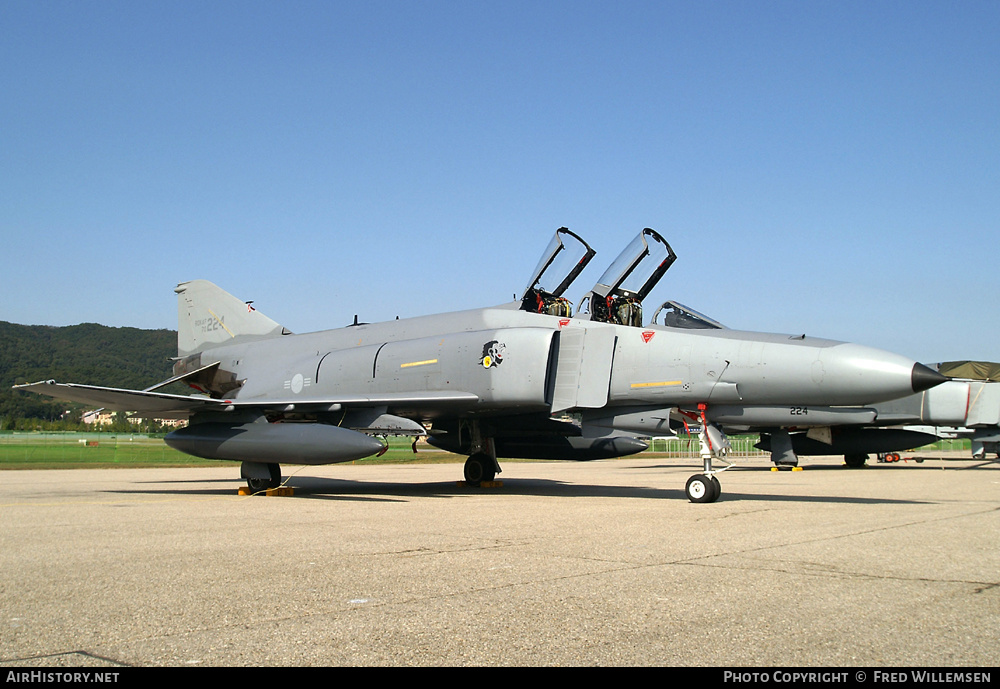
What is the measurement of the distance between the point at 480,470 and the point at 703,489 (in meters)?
5.47

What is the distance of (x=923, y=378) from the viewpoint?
8.73 metres

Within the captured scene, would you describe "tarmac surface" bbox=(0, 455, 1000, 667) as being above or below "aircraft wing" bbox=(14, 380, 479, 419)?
below

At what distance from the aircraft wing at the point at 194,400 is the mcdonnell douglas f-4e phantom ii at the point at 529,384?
1.4 inches

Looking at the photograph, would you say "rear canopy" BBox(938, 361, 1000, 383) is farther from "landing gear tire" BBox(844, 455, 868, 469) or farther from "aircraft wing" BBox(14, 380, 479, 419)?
"aircraft wing" BBox(14, 380, 479, 419)

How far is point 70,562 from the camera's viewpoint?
5.38m

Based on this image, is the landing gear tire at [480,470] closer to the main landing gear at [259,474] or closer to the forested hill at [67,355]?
the main landing gear at [259,474]

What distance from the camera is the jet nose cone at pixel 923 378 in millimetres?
8719

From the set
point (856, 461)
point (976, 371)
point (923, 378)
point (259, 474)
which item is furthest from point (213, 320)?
point (976, 371)

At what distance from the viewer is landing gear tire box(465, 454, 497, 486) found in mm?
14672

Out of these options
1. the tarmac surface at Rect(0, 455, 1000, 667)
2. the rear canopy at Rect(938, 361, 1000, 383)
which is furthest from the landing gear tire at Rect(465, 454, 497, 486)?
the rear canopy at Rect(938, 361, 1000, 383)

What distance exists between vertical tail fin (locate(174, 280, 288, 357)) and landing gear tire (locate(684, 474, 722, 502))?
406 inches

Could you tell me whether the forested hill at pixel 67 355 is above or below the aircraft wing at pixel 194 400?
above

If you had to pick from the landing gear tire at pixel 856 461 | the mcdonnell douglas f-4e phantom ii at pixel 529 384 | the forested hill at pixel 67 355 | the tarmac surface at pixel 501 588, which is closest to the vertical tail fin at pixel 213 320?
the mcdonnell douglas f-4e phantom ii at pixel 529 384
